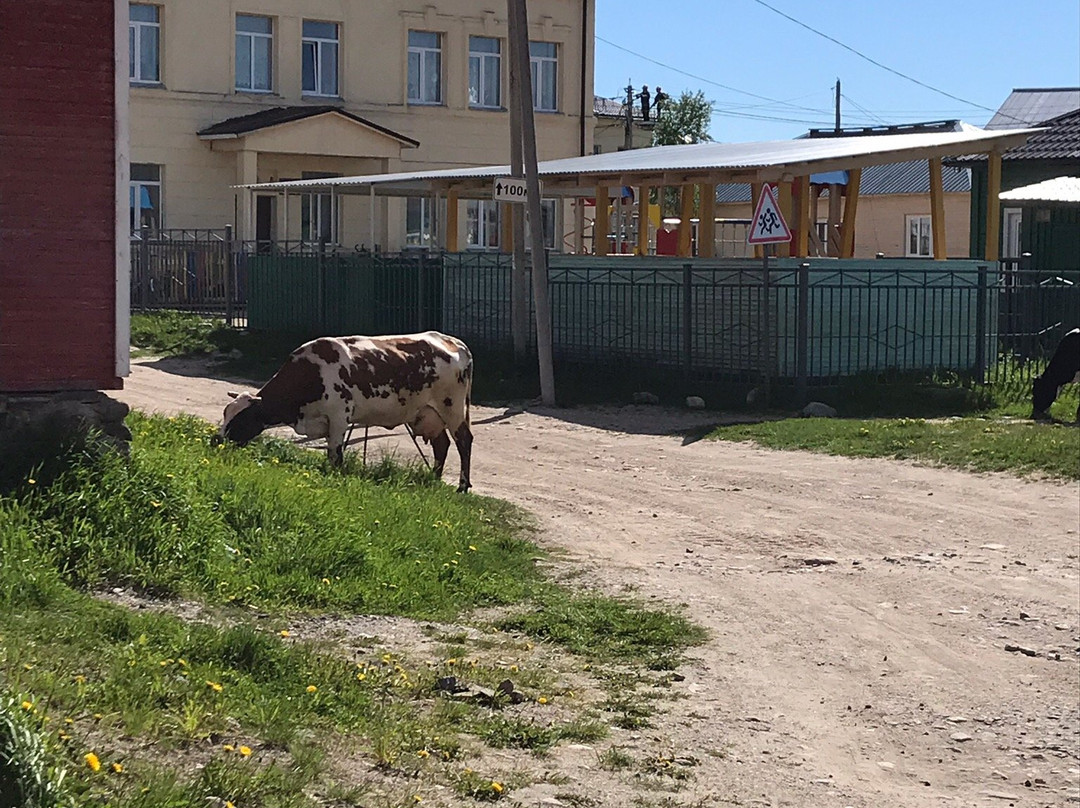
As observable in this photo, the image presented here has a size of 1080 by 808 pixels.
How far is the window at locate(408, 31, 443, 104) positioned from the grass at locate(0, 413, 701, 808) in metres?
30.2

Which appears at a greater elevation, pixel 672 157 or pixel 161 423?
pixel 672 157

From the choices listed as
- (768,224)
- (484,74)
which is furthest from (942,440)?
(484,74)

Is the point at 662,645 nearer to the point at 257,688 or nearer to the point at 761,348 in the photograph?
the point at 257,688

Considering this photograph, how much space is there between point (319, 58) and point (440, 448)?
90.2 ft

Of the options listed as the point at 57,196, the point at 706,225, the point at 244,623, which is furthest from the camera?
the point at 706,225

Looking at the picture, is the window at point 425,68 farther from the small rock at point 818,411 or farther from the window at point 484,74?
the small rock at point 818,411

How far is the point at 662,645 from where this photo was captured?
8.45 meters

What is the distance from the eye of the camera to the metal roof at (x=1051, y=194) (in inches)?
957

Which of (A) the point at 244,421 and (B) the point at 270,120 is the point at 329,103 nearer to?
(B) the point at 270,120

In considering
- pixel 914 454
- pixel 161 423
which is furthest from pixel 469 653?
pixel 914 454

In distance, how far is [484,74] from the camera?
41.8 m

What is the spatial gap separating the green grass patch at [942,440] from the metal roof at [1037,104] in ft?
106

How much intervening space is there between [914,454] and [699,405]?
406 cm

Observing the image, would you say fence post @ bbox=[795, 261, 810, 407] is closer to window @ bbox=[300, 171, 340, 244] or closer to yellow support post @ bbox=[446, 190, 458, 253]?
yellow support post @ bbox=[446, 190, 458, 253]
